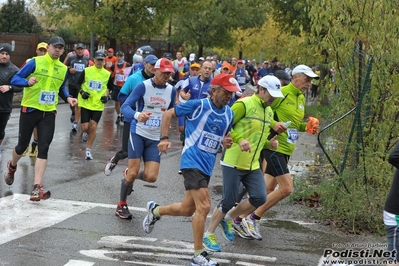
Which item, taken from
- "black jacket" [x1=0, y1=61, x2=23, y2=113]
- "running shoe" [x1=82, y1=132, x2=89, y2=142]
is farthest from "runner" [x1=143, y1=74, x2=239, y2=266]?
"running shoe" [x1=82, y1=132, x2=89, y2=142]

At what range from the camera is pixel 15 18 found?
40156 millimetres

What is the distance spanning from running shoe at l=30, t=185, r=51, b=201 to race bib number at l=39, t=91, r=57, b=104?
1.22 m

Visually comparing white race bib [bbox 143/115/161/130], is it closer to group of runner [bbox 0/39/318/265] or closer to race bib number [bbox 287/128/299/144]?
group of runner [bbox 0/39/318/265]

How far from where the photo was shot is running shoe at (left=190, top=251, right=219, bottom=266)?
666 centimetres

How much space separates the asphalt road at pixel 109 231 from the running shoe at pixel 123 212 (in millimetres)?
77

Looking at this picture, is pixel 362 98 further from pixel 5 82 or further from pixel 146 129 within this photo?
pixel 5 82

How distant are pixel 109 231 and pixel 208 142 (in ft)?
5.58

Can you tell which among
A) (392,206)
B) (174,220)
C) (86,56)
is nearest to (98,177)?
(174,220)

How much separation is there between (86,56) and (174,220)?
10.8m

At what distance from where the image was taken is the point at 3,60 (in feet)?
36.3

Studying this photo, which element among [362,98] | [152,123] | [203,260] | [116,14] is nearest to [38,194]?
[152,123]

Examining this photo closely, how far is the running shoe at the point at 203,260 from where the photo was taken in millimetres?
6660

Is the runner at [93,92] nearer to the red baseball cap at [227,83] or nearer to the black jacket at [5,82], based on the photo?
the black jacket at [5,82]

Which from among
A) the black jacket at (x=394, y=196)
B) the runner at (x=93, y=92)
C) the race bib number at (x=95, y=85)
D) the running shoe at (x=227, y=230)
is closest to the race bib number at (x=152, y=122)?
the running shoe at (x=227, y=230)
